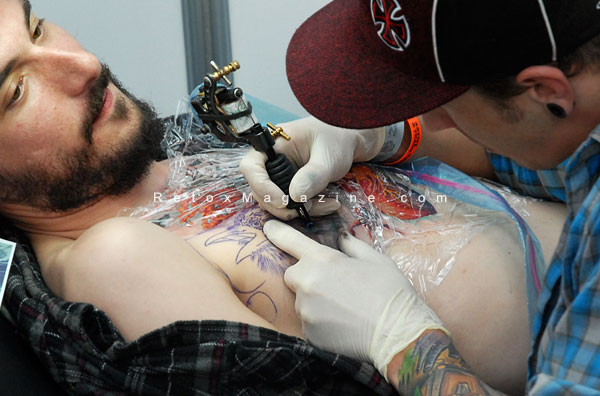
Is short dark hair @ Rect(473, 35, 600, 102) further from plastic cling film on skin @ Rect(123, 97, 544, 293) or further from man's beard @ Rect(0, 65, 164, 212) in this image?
man's beard @ Rect(0, 65, 164, 212)

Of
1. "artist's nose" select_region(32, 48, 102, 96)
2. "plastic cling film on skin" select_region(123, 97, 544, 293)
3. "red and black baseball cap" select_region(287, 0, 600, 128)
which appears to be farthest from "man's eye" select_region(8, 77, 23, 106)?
"red and black baseball cap" select_region(287, 0, 600, 128)

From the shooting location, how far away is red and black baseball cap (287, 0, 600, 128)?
2.25 ft

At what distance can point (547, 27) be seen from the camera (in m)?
0.68

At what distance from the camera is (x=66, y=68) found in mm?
1246

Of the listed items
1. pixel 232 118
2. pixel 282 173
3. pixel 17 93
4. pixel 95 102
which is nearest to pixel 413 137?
pixel 282 173

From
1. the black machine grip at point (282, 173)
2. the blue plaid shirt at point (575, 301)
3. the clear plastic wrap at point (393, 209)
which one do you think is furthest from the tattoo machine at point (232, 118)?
the blue plaid shirt at point (575, 301)

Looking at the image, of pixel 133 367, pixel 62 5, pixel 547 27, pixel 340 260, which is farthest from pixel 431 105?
pixel 62 5

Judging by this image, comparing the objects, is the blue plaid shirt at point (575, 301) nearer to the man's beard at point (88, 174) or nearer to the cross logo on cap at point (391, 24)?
the cross logo on cap at point (391, 24)

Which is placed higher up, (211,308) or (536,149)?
(536,149)

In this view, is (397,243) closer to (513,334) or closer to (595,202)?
(513,334)

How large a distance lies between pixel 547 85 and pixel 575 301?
0.91ft

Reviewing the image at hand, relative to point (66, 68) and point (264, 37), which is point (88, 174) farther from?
point (264, 37)

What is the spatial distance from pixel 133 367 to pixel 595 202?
2.57ft

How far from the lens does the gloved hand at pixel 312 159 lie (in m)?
1.21
